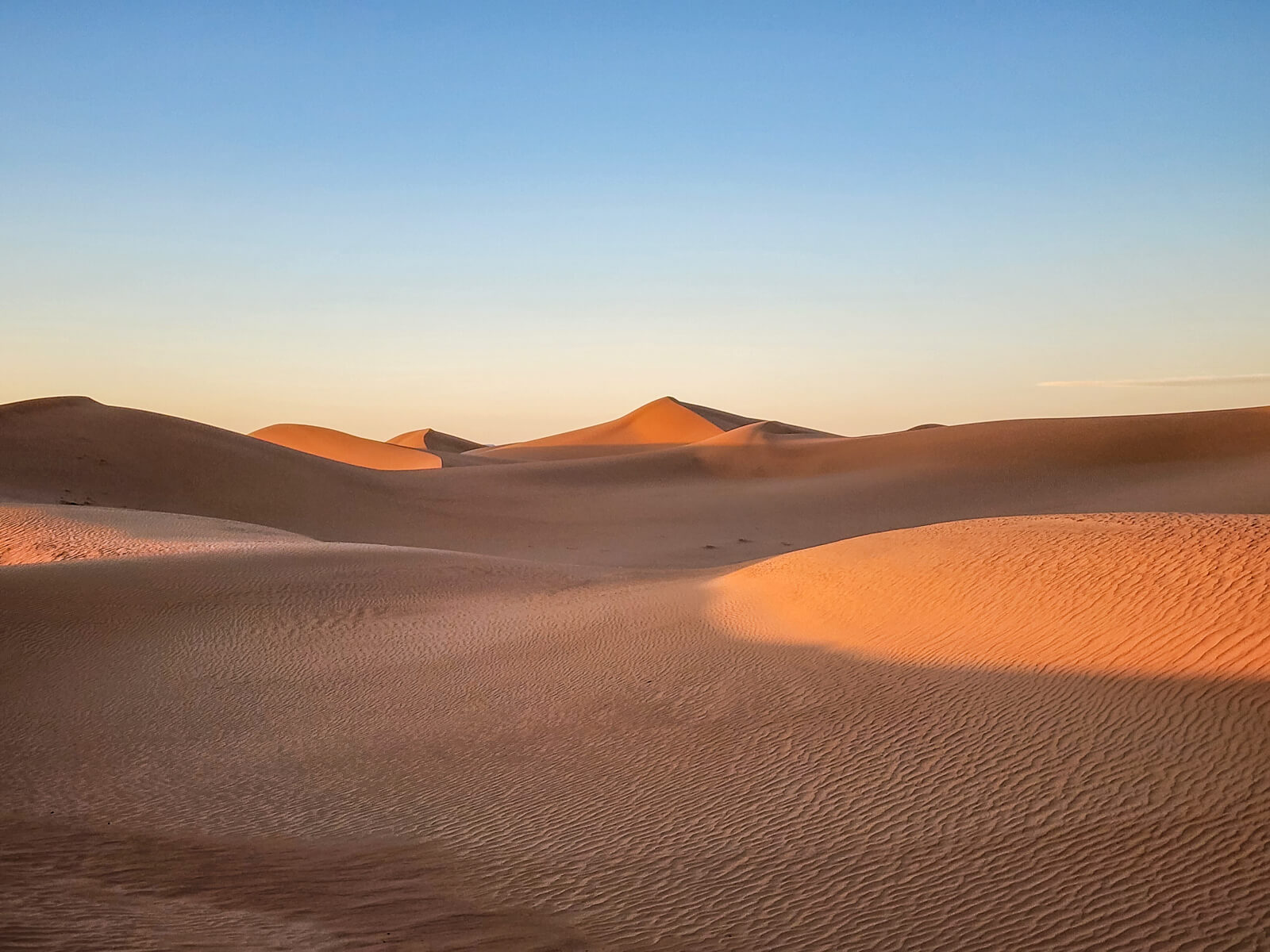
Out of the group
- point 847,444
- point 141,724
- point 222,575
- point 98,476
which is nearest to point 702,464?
point 847,444

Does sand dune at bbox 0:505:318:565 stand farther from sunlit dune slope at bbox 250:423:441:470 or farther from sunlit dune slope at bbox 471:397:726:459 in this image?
sunlit dune slope at bbox 471:397:726:459

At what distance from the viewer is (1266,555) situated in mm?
8422

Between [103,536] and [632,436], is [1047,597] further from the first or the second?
[632,436]

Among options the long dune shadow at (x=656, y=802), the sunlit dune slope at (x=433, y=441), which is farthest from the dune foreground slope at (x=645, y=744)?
the sunlit dune slope at (x=433, y=441)

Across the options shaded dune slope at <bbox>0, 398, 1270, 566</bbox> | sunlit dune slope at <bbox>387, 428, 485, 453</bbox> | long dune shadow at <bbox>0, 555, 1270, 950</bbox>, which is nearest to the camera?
long dune shadow at <bbox>0, 555, 1270, 950</bbox>

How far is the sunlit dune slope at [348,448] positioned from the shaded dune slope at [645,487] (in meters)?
32.2

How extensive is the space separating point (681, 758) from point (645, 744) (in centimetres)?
51

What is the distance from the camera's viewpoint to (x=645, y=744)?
7.79m

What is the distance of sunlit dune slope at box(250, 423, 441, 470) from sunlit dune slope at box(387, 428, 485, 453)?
9.52m

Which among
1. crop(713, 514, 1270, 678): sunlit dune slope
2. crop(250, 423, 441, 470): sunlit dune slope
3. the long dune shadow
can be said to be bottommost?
the long dune shadow

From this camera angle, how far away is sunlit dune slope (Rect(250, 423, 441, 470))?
240 ft

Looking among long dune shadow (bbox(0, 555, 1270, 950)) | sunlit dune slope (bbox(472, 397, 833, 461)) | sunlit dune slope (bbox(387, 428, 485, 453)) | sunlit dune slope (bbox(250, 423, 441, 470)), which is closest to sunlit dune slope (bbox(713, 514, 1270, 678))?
long dune shadow (bbox(0, 555, 1270, 950))

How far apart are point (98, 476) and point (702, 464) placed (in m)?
26.0

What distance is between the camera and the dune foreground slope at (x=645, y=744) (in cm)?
485
